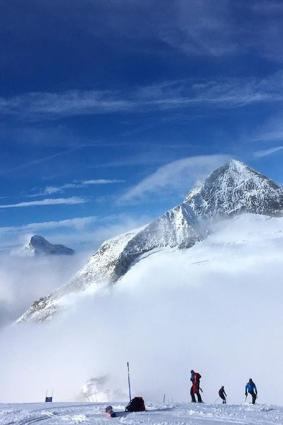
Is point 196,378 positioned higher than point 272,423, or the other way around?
point 196,378

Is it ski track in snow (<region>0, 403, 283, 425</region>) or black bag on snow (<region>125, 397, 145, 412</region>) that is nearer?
ski track in snow (<region>0, 403, 283, 425</region>)

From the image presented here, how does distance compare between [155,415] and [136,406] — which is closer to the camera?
[155,415]

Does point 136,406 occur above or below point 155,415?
above

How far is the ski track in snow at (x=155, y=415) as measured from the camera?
1265 inches

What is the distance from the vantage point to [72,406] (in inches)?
1587

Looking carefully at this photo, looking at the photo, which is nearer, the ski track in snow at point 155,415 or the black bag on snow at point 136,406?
the ski track in snow at point 155,415

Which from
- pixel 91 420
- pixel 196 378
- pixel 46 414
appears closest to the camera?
pixel 91 420

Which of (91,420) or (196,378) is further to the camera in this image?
(196,378)

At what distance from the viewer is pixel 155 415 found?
34500 mm

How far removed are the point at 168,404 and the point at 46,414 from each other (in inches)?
373

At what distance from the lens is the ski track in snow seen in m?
32.1

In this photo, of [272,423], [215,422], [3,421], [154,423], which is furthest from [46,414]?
[272,423]

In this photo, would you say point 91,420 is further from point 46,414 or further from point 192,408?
point 192,408

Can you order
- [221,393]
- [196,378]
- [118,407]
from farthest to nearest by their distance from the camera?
[221,393]
[196,378]
[118,407]
